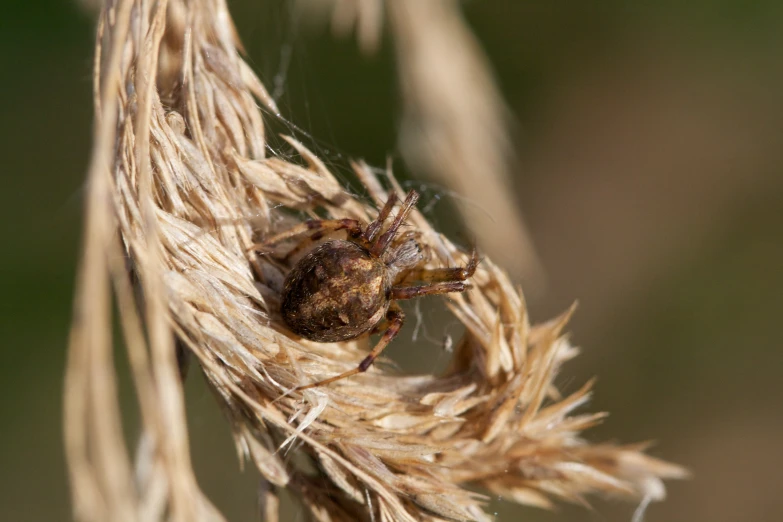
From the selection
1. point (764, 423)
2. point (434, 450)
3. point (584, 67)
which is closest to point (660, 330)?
point (764, 423)

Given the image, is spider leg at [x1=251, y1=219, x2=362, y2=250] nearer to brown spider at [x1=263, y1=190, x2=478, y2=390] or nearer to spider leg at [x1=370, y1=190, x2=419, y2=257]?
brown spider at [x1=263, y1=190, x2=478, y2=390]

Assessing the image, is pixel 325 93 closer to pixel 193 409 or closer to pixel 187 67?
pixel 193 409

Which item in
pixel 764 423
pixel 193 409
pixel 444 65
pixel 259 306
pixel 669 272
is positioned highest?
pixel 444 65

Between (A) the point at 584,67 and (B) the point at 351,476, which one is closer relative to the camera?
(B) the point at 351,476

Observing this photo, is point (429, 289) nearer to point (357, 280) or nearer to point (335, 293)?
point (357, 280)

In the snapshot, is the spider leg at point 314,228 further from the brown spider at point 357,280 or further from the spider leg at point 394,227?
the spider leg at point 394,227

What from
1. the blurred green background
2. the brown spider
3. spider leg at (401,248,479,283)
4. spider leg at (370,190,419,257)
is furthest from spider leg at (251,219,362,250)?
the blurred green background
